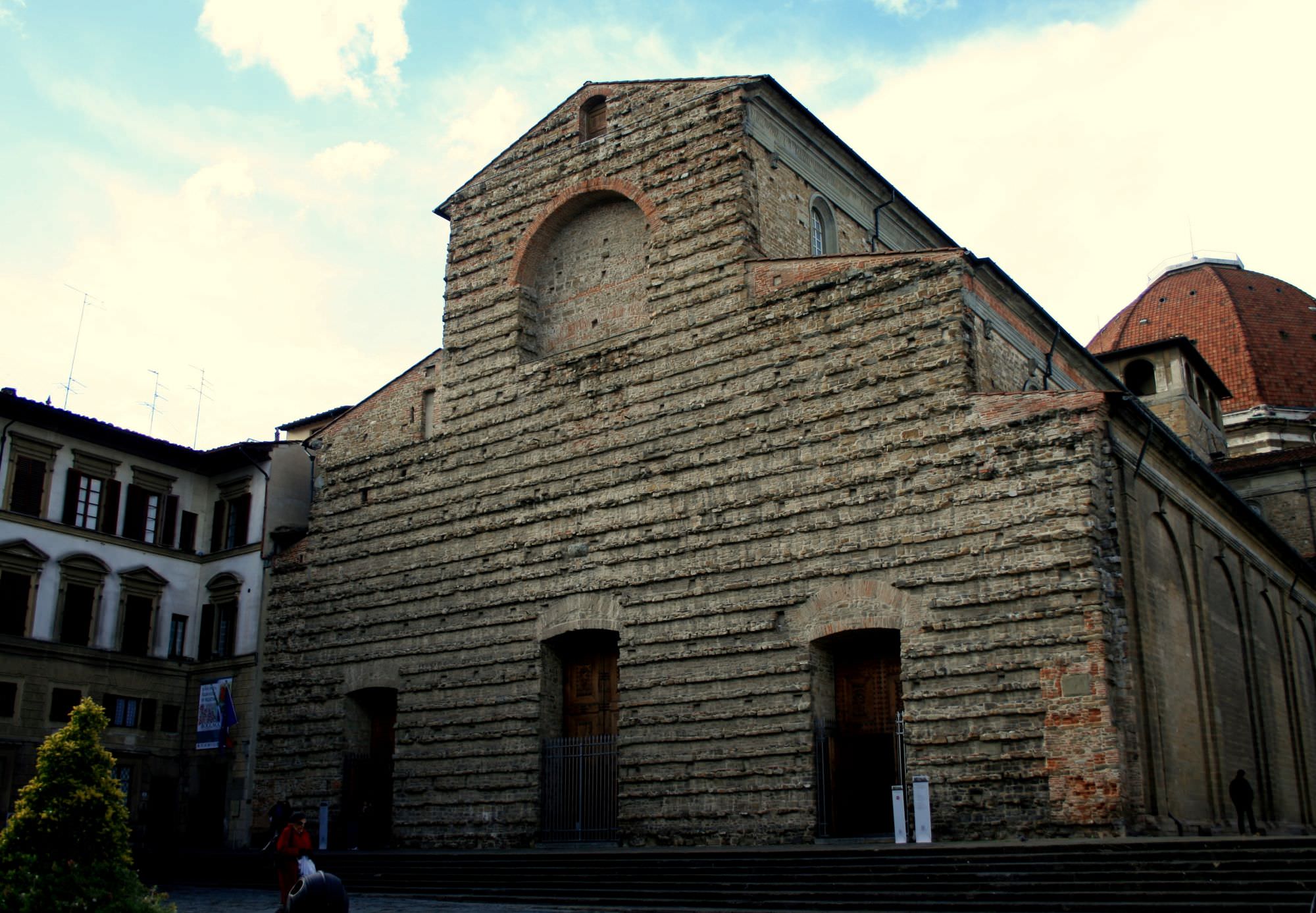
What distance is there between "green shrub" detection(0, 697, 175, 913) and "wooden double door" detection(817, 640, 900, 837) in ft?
29.3

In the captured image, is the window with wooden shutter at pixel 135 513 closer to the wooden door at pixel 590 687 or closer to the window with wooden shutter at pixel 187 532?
the window with wooden shutter at pixel 187 532

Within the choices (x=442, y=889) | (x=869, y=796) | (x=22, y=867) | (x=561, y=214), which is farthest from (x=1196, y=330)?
(x=22, y=867)

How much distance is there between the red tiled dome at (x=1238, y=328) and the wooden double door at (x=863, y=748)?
27441 millimetres

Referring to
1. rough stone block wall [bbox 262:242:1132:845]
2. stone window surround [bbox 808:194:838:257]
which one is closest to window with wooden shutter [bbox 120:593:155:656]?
rough stone block wall [bbox 262:242:1132:845]

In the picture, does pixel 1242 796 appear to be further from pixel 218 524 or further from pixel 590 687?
pixel 218 524

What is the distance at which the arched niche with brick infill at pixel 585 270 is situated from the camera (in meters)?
20.1

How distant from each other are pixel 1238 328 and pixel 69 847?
142 feet

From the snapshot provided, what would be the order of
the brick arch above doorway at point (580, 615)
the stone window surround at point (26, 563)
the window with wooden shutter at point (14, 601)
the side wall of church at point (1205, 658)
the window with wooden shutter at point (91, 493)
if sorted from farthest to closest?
the window with wooden shutter at point (91, 493) → the stone window surround at point (26, 563) → the window with wooden shutter at point (14, 601) → the brick arch above doorway at point (580, 615) → the side wall of church at point (1205, 658)

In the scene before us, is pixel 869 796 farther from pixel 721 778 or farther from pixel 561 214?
pixel 561 214

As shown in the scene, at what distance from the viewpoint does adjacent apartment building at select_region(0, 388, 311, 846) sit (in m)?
21.8

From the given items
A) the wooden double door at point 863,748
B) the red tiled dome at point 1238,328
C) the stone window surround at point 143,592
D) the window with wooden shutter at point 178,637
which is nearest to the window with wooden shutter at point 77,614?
the stone window surround at point 143,592

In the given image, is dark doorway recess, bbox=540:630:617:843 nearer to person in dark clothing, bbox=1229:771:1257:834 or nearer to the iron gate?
the iron gate

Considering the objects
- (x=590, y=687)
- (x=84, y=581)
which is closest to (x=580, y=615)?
(x=590, y=687)

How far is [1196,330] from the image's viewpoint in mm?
44688
